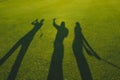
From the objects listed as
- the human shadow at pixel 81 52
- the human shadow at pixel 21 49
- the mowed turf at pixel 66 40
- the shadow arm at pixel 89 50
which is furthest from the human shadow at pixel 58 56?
the human shadow at pixel 21 49

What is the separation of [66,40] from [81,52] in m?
2.23

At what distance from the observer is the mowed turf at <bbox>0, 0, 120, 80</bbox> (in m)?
11.0

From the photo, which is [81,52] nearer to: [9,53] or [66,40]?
[66,40]

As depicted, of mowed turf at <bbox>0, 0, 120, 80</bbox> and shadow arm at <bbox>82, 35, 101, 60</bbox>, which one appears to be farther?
shadow arm at <bbox>82, 35, 101, 60</bbox>

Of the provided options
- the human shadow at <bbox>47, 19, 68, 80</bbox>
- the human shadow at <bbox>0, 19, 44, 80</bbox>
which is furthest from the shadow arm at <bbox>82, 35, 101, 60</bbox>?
the human shadow at <bbox>0, 19, 44, 80</bbox>

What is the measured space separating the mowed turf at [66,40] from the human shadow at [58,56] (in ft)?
0.69

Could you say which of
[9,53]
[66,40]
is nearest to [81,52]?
[66,40]

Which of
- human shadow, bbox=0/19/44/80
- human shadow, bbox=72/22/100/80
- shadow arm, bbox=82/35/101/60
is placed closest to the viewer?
human shadow, bbox=72/22/100/80

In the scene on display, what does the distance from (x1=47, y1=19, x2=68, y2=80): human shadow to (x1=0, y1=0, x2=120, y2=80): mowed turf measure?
0.69ft

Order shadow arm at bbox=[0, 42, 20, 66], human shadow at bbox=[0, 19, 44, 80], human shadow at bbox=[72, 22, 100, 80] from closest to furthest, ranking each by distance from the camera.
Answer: human shadow at bbox=[72, 22, 100, 80]
human shadow at bbox=[0, 19, 44, 80]
shadow arm at bbox=[0, 42, 20, 66]

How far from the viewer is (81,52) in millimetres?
12789

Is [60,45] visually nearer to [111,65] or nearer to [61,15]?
[111,65]

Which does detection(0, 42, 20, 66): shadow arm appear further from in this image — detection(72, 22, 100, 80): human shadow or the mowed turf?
detection(72, 22, 100, 80): human shadow

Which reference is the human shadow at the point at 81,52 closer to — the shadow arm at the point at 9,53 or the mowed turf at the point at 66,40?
the mowed turf at the point at 66,40
